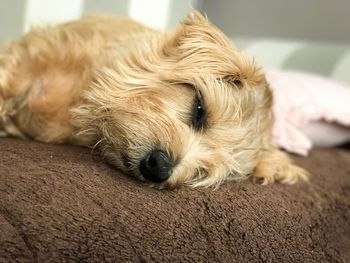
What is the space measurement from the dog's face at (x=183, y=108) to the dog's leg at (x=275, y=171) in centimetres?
4

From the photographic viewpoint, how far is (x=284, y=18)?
3076 millimetres

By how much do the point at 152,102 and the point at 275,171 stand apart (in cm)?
39

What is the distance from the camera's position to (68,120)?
1.38 meters

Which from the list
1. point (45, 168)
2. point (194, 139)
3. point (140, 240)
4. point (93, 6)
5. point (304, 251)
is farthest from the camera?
point (93, 6)

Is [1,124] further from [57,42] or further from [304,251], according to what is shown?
[304,251]

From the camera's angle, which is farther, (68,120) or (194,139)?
(68,120)

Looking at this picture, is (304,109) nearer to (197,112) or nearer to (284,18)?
(197,112)

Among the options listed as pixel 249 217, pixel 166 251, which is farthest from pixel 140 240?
pixel 249 217

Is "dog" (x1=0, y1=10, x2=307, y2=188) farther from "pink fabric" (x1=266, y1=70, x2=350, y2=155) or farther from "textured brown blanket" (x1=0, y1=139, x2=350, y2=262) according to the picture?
"pink fabric" (x1=266, y1=70, x2=350, y2=155)

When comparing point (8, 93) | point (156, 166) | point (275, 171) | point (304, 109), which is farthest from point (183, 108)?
point (304, 109)

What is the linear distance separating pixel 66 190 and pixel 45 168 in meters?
0.10

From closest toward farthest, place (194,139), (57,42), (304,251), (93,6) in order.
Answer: (304,251) < (194,139) < (57,42) < (93,6)

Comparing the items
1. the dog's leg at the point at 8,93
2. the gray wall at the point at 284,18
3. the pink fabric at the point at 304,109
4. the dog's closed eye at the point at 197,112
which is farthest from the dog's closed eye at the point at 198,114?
the gray wall at the point at 284,18

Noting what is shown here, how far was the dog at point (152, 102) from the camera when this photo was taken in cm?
119
